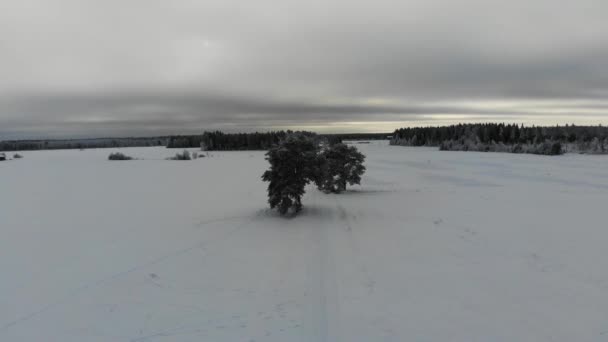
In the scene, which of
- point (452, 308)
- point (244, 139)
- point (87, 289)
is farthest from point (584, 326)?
point (244, 139)

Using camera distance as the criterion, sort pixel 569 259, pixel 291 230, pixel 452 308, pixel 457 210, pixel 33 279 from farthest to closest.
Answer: pixel 457 210 < pixel 291 230 < pixel 569 259 < pixel 33 279 < pixel 452 308

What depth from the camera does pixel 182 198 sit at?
12359 millimetres

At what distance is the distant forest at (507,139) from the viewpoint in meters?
45.7

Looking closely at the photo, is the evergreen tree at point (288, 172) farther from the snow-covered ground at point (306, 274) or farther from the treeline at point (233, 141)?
the treeline at point (233, 141)

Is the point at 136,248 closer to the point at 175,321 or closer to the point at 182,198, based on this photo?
the point at 175,321

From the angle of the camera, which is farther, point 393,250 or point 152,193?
point 152,193

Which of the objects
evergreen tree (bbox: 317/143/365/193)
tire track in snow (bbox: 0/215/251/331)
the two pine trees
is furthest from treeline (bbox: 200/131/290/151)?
tire track in snow (bbox: 0/215/251/331)

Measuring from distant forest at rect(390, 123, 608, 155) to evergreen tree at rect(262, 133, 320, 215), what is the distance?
145ft

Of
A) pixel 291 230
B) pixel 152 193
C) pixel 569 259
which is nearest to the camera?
pixel 569 259

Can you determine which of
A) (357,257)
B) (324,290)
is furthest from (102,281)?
(357,257)

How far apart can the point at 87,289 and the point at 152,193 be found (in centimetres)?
936

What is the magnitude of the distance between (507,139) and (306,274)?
78032mm

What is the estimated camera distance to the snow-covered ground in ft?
12.0

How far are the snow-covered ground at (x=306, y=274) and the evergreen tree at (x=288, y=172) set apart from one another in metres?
0.54
